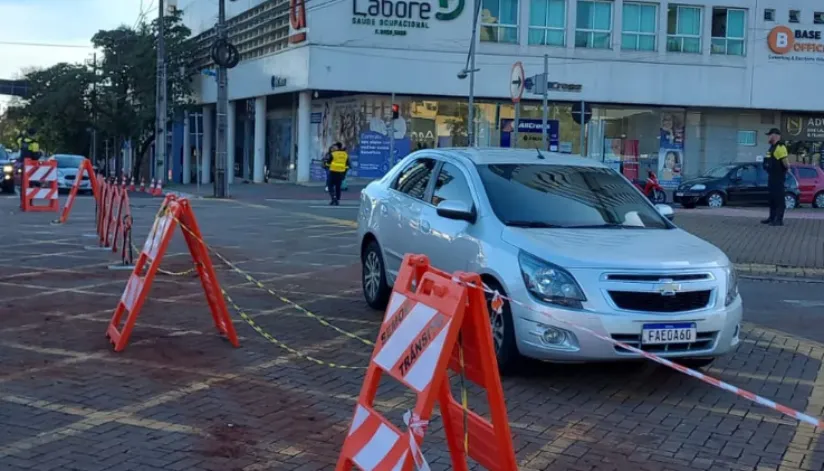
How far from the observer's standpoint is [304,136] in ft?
131

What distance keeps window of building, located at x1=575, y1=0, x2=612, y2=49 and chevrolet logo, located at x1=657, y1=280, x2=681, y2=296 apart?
115ft

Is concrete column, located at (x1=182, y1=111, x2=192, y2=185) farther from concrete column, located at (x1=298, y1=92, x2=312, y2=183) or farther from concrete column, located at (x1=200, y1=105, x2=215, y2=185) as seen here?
concrete column, located at (x1=298, y1=92, x2=312, y2=183)

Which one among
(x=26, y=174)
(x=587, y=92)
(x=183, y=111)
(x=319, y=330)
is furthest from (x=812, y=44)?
(x=319, y=330)

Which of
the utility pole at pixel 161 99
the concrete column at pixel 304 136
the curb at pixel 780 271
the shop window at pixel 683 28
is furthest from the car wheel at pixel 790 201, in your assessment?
the utility pole at pixel 161 99

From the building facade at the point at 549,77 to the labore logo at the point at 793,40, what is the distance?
0.20 ft

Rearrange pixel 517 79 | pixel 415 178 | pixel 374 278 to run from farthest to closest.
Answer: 1. pixel 517 79
2. pixel 374 278
3. pixel 415 178

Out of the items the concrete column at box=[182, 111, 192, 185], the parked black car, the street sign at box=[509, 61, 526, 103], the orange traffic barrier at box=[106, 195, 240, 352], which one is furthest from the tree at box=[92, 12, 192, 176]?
the orange traffic barrier at box=[106, 195, 240, 352]

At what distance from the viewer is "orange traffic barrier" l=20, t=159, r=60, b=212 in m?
21.6

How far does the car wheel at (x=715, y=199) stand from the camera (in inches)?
1215

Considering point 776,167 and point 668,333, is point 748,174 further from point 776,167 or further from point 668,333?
point 668,333

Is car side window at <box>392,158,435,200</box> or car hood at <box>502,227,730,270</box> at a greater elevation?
car side window at <box>392,158,435,200</box>

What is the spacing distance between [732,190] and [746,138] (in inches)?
557

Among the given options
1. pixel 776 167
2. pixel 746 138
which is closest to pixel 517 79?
pixel 776 167

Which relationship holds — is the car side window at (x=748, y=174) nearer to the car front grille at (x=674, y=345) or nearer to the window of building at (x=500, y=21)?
the window of building at (x=500, y=21)
